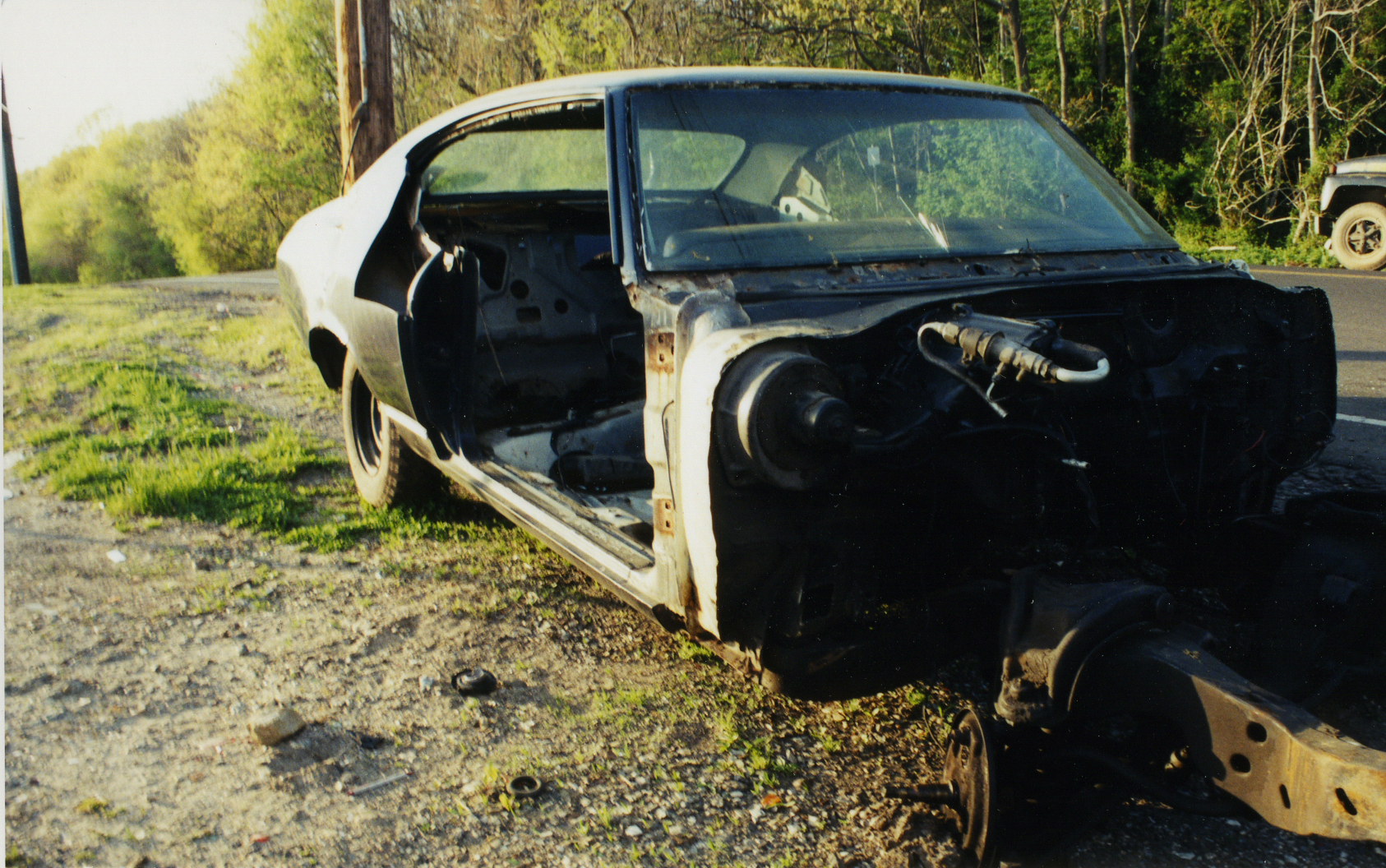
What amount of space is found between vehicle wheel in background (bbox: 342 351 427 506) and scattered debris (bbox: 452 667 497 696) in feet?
5.26

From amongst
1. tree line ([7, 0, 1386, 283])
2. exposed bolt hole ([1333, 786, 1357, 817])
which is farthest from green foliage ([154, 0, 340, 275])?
exposed bolt hole ([1333, 786, 1357, 817])

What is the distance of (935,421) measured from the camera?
2.18 meters

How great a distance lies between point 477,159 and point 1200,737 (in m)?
3.70

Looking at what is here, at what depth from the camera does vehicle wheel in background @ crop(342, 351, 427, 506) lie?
14.6 feet

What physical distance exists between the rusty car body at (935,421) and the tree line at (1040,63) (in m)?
14.8

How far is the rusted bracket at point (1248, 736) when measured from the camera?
1.66m

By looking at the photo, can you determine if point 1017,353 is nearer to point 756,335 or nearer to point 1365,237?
point 756,335

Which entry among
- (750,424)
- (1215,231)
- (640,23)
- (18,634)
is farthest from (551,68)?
(750,424)

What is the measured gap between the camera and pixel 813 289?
2.54 meters

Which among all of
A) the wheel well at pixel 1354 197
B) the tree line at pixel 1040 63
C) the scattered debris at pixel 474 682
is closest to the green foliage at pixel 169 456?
the scattered debris at pixel 474 682

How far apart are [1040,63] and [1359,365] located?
16307 mm

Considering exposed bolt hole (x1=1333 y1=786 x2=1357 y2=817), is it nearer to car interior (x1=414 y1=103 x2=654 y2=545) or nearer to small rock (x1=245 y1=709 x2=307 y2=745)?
small rock (x1=245 y1=709 x2=307 y2=745)

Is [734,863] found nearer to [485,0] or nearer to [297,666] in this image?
[297,666]

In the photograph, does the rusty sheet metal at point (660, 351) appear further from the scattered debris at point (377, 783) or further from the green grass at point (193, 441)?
the green grass at point (193, 441)
